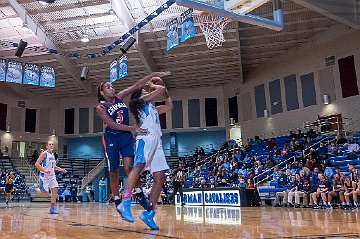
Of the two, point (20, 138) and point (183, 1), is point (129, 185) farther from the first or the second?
point (20, 138)

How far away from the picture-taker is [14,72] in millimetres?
18516

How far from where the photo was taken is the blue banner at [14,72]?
60.2ft

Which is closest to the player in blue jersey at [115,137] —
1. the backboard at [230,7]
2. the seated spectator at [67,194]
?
the backboard at [230,7]

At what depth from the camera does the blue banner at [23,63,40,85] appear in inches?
746

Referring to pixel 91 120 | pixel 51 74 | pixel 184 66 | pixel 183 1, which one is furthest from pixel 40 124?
pixel 183 1

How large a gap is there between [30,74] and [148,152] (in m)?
16.9

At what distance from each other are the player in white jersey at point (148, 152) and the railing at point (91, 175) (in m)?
21.1

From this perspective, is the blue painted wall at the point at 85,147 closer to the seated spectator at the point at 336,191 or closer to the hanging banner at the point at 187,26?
the hanging banner at the point at 187,26

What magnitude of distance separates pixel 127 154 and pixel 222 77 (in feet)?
71.5

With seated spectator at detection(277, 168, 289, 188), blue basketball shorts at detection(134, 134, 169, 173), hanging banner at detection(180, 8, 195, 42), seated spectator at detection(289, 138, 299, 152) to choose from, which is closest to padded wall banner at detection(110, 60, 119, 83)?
hanging banner at detection(180, 8, 195, 42)

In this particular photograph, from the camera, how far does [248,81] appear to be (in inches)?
976

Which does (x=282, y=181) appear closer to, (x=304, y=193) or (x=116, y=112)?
(x=304, y=193)

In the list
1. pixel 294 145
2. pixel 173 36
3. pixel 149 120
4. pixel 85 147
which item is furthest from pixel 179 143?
pixel 149 120

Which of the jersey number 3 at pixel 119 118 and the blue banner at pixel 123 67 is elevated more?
the blue banner at pixel 123 67
